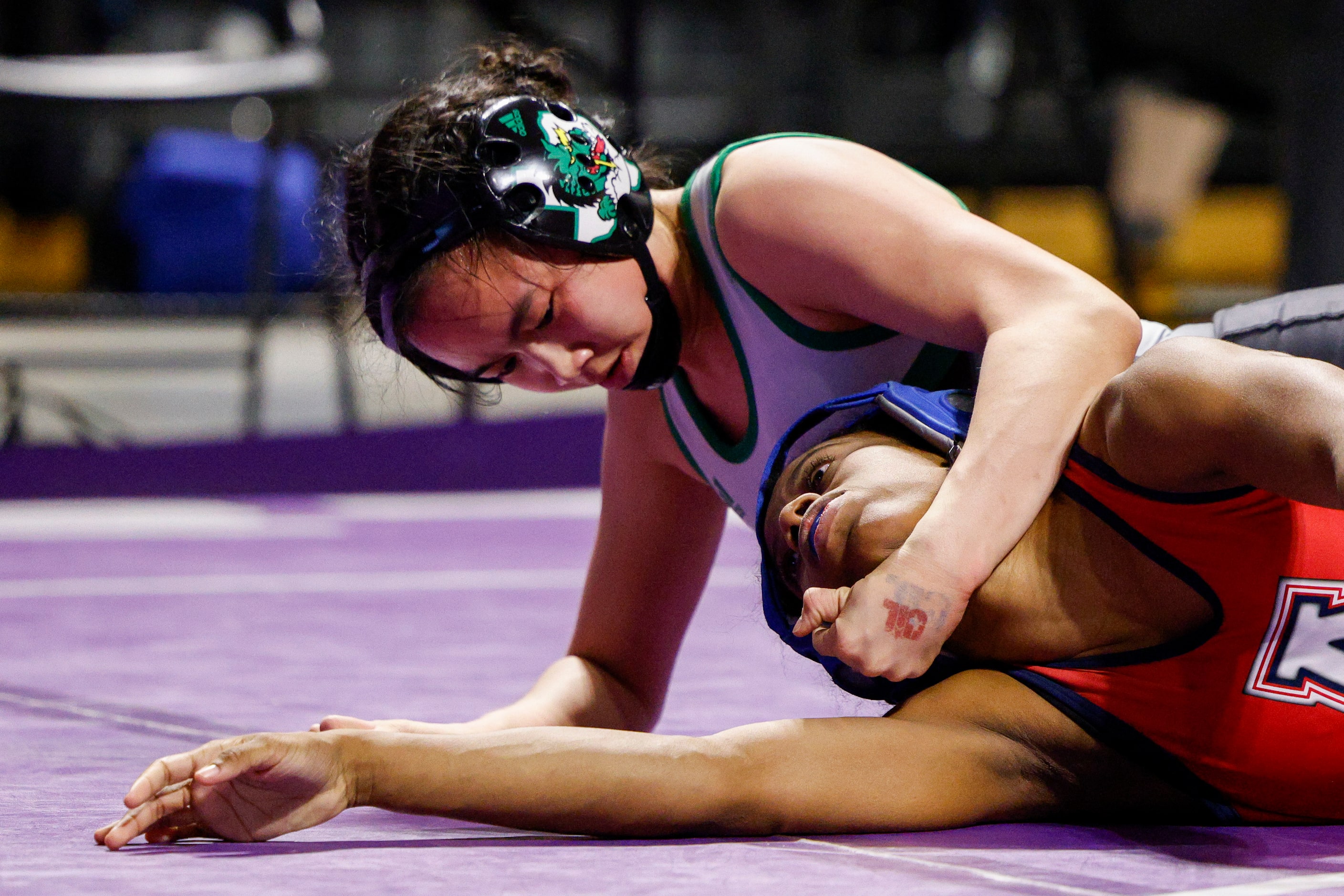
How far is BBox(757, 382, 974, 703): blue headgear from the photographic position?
158 centimetres

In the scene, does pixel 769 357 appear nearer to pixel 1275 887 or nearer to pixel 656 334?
pixel 656 334

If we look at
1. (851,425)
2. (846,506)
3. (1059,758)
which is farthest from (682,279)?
(1059,758)

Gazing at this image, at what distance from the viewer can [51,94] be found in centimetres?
511

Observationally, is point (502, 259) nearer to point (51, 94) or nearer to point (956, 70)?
point (51, 94)

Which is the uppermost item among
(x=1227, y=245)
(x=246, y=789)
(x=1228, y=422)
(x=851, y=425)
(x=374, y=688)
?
(x=1228, y=422)

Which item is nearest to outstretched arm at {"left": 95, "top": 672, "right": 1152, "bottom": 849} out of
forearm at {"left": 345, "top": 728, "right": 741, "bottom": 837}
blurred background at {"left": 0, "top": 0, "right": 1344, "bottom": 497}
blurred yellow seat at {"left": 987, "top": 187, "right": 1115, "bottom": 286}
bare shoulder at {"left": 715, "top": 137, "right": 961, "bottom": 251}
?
forearm at {"left": 345, "top": 728, "right": 741, "bottom": 837}

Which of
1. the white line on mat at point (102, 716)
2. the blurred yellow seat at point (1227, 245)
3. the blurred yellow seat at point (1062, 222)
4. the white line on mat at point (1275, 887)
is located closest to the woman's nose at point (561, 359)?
the white line on mat at point (102, 716)

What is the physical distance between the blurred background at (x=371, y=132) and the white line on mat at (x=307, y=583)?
0.58 m

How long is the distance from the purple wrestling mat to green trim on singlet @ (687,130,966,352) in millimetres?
478

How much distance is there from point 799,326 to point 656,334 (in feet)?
0.53

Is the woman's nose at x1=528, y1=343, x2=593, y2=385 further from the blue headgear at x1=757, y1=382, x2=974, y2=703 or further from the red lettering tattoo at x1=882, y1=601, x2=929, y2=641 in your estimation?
the red lettering tattoo at x1=882, y1=601, x2=929, y2=641

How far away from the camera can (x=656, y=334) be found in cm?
187

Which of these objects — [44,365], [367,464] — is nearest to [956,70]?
[44,365]

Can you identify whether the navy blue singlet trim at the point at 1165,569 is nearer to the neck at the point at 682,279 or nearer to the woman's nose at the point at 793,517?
the woman's nose at the point at 793,517
